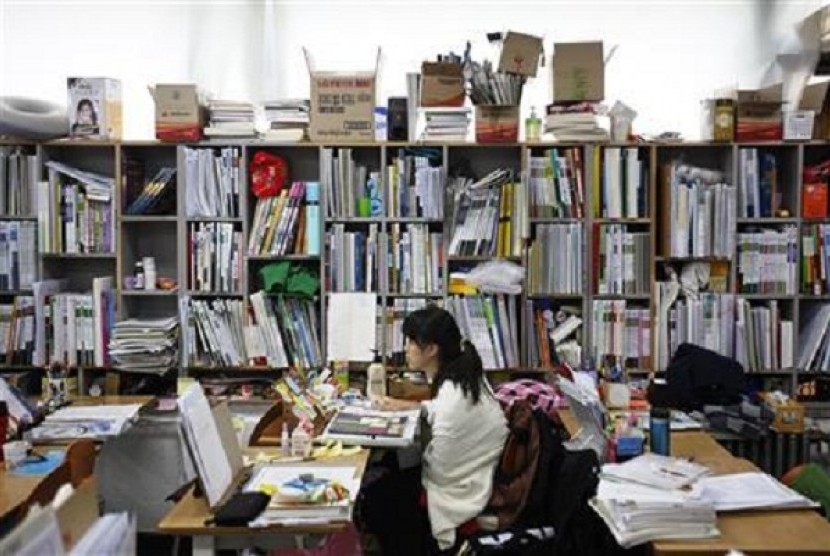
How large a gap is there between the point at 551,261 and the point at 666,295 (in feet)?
2.00

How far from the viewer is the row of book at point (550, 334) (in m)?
4.61

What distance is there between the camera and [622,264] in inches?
180

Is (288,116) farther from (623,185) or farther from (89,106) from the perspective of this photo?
(623,185)

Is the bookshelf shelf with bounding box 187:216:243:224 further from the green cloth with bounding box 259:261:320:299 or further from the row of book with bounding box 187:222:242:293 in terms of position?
the green cloth with bounding box 259:261:320:299

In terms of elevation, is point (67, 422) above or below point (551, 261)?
below

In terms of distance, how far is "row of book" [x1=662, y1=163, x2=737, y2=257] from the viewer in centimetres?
451

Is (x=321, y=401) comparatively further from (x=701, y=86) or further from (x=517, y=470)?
(x=701, y=86)

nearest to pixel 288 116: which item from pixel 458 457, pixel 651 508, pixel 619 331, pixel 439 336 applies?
pixel 439 336

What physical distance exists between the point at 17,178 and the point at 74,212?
36 centimetres

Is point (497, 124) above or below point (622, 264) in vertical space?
above

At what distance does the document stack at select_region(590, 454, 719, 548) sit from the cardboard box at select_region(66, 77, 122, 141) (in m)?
3.17

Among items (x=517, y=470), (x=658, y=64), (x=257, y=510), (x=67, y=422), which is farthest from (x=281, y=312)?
(x=658, y=64)

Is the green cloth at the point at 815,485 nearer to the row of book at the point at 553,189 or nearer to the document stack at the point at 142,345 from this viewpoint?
the row of book at the point at 553,189

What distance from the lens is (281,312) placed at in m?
4.64
